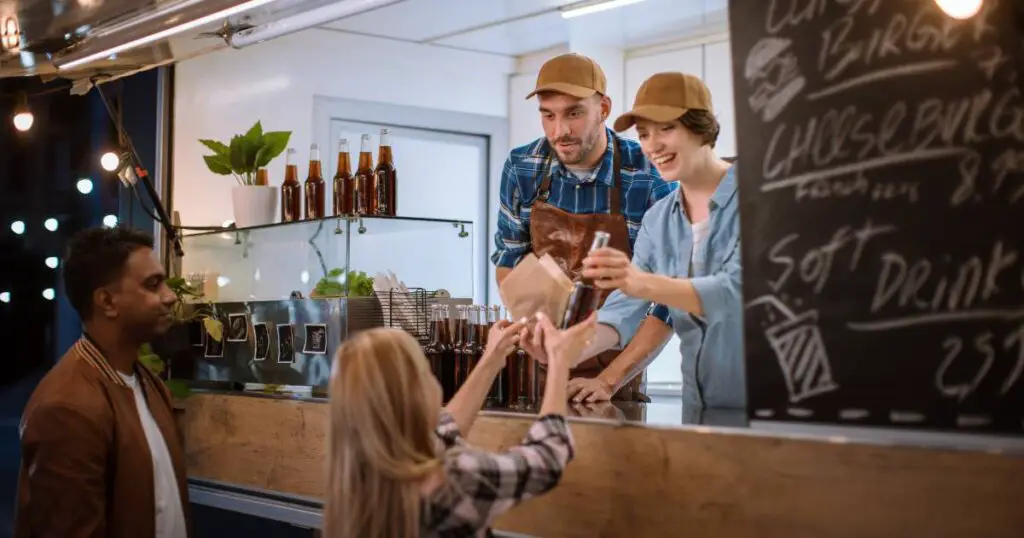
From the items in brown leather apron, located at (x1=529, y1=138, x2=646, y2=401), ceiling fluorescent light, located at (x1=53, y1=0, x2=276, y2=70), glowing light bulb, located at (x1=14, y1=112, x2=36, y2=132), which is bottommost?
brown leather apron, located at (x1=529, y1=138, x2=646, y2=401)

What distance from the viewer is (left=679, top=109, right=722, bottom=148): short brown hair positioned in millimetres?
2787

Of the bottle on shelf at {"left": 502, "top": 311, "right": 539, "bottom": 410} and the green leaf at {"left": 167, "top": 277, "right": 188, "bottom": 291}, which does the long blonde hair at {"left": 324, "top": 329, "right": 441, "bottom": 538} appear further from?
the green leaf at {"left": 167, "top": 277, "right": 188, "bottom": 291}

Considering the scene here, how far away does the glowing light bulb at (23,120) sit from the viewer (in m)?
5.23

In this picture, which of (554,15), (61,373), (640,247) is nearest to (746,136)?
(640,247)

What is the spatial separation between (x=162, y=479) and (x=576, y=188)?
1.57 m

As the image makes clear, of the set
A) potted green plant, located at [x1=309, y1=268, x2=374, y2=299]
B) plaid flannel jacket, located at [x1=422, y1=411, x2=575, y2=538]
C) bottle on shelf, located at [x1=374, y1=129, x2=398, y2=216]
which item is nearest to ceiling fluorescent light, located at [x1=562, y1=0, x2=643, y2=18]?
bottle on shelf, located at [x1=374, y1=129, x2=398, y2=216]

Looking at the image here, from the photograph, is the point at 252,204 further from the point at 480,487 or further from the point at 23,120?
the point at 480,487

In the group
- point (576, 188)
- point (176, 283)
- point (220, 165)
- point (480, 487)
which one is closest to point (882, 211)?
point (480, 487)

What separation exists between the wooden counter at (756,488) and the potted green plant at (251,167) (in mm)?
1786

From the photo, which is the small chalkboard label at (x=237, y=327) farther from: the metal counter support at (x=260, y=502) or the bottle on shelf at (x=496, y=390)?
the bottle on shelf at (x=496, y=390)

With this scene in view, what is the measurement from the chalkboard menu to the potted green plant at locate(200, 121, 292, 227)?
2.50 metres

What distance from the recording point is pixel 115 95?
536cm

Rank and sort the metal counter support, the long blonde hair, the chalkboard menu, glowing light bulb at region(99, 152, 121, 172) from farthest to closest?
glowing light bulb at region(99, 152, 121, 172) → the metal counter support → the long blonde hair → the chalkboard menu

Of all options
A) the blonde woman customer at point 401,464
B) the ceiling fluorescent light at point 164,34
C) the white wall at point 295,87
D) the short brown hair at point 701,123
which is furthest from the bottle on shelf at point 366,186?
the blonde woman customer at point 401,464
